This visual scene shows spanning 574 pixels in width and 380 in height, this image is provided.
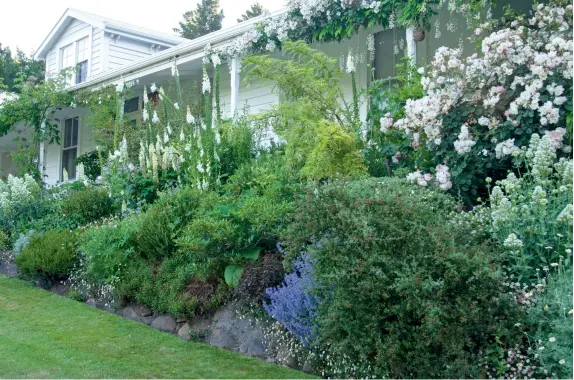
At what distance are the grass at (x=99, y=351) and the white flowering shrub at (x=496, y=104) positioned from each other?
2.59m

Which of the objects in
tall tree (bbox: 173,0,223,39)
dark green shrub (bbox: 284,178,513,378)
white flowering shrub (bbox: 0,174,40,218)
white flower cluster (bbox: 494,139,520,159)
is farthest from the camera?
tall tree (bbox: 173,0,223,39)

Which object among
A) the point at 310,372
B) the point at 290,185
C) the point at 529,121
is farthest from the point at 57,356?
the point at 529,121

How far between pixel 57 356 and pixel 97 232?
2.62 meters

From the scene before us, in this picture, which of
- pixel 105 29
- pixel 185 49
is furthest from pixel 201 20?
pixel 185 49

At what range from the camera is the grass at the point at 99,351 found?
5.08 meters

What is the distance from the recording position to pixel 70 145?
61.9 ft

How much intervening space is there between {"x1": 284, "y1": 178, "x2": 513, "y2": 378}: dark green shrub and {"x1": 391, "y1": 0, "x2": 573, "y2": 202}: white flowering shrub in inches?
62.7

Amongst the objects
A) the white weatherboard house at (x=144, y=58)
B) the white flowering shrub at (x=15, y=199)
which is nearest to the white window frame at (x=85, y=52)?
the white weatherboard house at (x=144, y=58)

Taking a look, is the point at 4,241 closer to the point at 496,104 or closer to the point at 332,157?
the point at 332,157

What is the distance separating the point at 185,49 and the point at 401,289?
9432 millimetres

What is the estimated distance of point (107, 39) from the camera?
60.1 ft

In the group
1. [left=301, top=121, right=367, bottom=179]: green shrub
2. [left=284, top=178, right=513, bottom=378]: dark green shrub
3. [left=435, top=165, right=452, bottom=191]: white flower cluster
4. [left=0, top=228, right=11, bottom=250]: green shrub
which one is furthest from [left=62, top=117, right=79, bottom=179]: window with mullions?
[left=284, top=178, right=513, bottom=378]: dark green shrub

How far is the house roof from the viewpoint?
1812cm

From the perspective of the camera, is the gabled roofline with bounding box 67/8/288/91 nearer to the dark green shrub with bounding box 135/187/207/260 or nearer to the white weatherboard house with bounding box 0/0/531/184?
the white weatherboard house with bounding box 0/0/531/184
